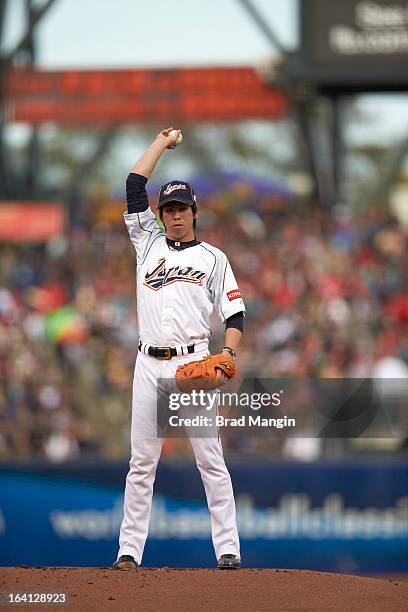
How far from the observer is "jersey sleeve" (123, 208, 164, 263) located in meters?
6.02

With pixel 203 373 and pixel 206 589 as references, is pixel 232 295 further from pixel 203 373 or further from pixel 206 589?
pixel 206 589

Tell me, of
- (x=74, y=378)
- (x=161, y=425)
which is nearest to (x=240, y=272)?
(x=74, y=378)

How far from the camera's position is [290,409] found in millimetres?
7234

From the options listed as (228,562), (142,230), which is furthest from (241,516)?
(142,230)

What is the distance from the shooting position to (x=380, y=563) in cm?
948

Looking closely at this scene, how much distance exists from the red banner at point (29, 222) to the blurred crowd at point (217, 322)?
0.17 meters

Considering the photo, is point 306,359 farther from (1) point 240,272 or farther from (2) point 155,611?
(2) point 155,611

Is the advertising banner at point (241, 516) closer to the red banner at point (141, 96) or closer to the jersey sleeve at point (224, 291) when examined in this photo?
the jersey sleeve at point (224, 291)

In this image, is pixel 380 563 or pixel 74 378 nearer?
pixel 380 563

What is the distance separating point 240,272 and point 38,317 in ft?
8.02

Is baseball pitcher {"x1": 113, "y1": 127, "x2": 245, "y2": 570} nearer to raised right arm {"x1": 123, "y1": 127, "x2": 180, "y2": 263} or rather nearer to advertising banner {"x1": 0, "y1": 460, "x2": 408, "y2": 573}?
raised right arm {"x1": 123, "y1": 127, "x2": 180, "y2": 263}

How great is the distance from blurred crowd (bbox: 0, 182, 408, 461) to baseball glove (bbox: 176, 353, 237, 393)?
3459 mm

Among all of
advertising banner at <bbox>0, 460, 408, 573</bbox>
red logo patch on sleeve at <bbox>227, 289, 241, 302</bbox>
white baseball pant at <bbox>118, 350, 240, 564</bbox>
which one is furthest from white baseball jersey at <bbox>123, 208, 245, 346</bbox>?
advertising banner at <bbox>0, 460, 408, 573</bbox>

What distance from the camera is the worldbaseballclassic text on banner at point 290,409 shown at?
589cm
